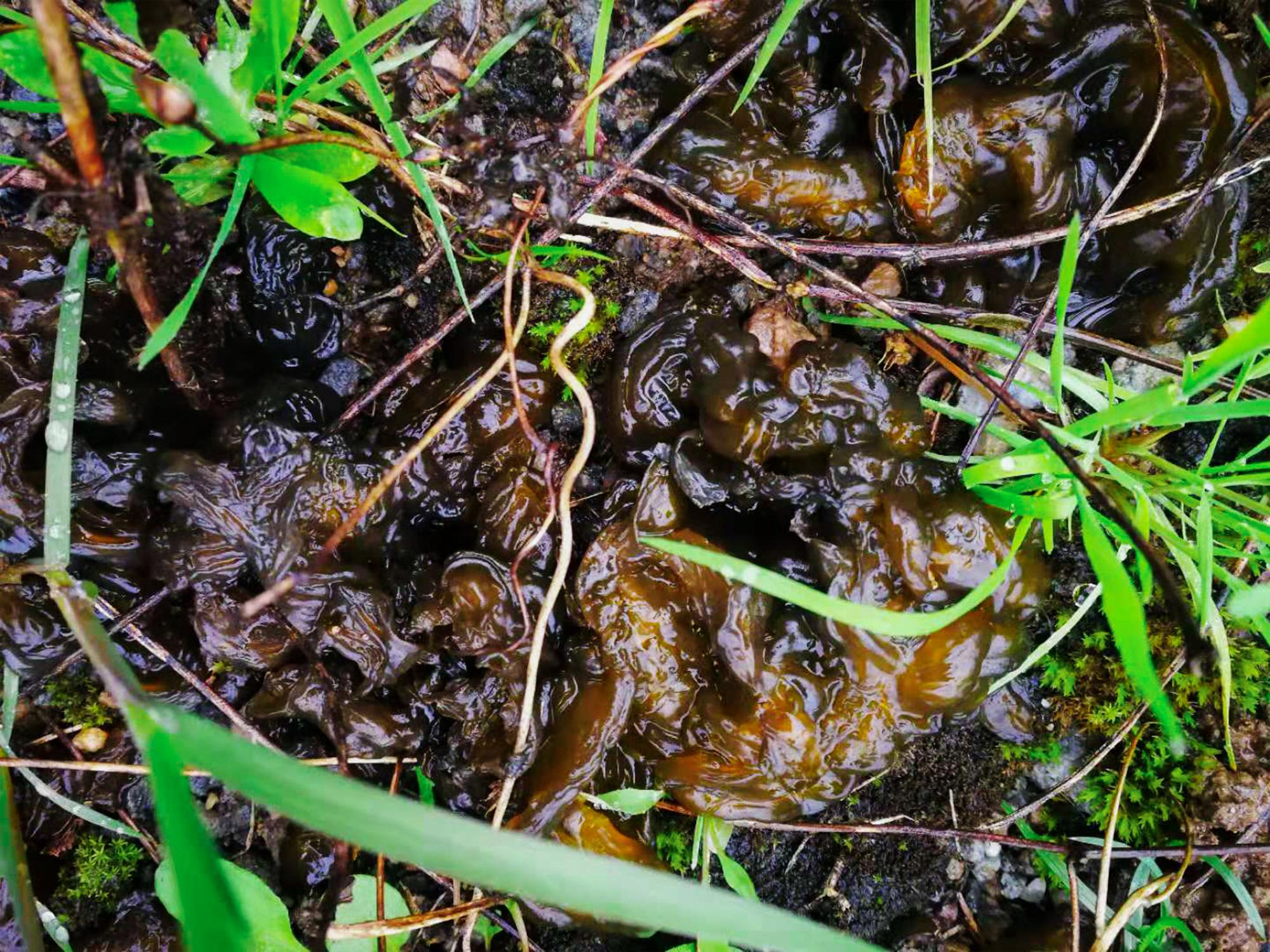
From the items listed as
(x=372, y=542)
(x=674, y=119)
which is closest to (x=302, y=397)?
(x=372, y=542)

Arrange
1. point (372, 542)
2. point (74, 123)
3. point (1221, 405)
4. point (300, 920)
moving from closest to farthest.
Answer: point (74, 123) < point (1221, 405) < point (372, 542) < point (300, 920)

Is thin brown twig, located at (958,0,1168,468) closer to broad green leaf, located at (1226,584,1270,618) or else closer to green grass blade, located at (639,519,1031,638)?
green grass blade, located at (639,519,1031,638)

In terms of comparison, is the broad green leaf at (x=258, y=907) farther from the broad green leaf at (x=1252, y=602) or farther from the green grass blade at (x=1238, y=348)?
the green grass blade at (x=1238, y=348)

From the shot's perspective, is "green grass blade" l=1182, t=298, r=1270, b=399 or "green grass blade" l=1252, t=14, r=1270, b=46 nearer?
"green grass blade" l=1182, t=298, r=1270, b=399

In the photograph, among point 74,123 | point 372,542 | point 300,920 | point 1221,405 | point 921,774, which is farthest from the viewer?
point 921,774

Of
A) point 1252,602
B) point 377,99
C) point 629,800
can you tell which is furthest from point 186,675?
point 1252,602

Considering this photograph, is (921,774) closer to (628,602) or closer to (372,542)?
(628,602)

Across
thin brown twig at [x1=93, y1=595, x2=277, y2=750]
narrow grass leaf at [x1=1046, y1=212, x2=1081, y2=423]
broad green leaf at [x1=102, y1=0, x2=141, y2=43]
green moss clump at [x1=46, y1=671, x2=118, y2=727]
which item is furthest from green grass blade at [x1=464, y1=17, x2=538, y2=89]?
green moss clump at [x1=46, y1=671, x2=118, y2=727]
